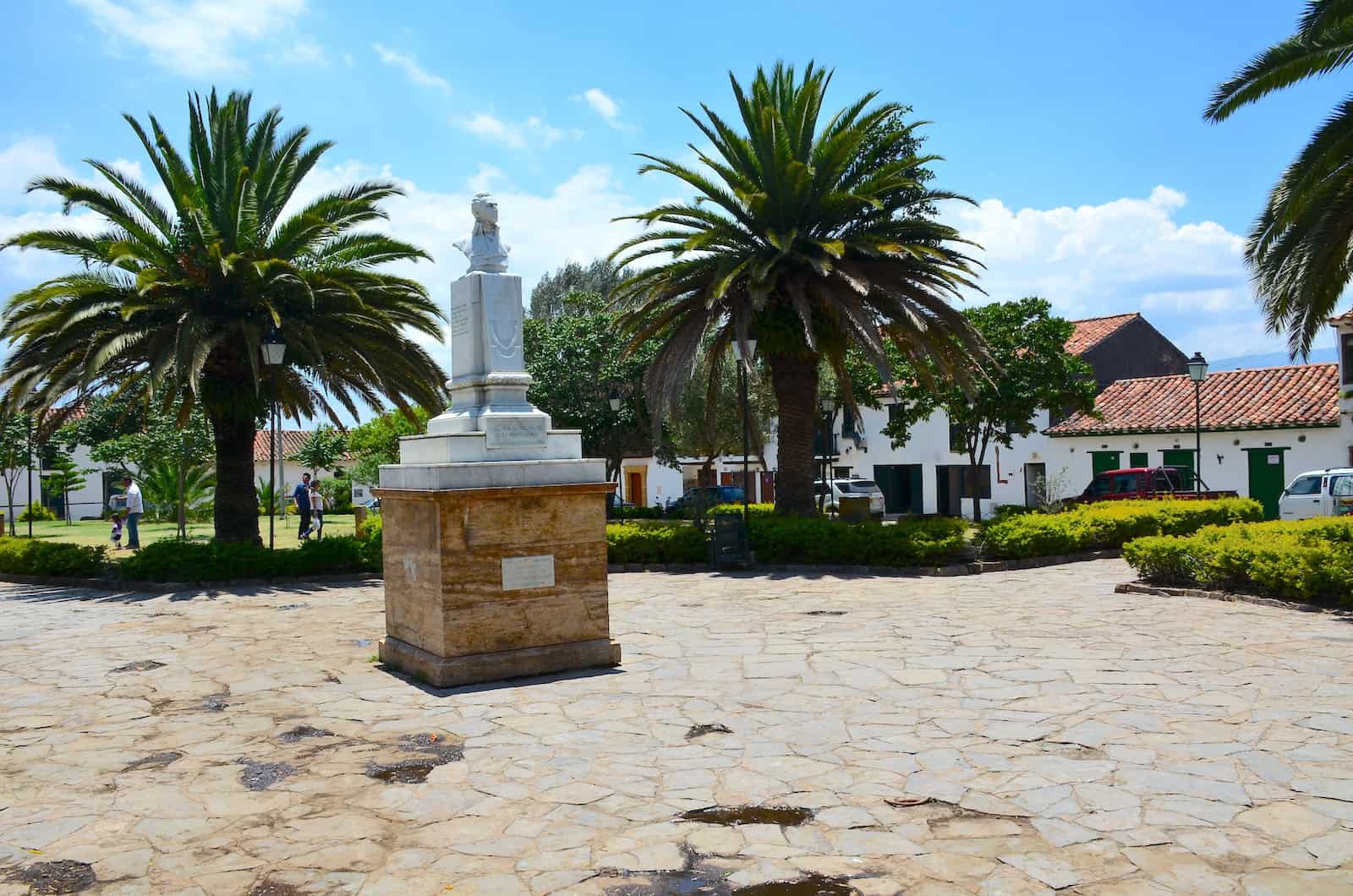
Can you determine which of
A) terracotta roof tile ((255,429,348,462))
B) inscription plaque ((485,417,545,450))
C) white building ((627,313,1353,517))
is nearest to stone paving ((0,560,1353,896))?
inscription plaque ((485,417,545,450))

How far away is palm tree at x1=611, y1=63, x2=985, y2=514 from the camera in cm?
1617

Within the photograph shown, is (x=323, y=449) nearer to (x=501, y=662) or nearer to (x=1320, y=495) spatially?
(x=1320, y=495)

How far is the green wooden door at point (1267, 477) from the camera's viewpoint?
27500 millimetres

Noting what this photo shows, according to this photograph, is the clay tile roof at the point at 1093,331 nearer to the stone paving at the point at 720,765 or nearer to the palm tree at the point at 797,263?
the palm tree at the point at 797,263

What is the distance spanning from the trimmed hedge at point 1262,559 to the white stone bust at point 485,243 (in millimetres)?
8232

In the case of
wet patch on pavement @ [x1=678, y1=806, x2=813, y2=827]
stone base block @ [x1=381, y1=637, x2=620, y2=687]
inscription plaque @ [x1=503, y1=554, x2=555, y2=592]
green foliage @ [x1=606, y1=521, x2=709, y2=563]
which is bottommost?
wet patch on pavement @ [x1=678, y1=806, x2=813, y2=827]

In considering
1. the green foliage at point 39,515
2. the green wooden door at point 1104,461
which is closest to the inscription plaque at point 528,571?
the green wooden door at point 1104,461

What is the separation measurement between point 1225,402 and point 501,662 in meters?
27.2

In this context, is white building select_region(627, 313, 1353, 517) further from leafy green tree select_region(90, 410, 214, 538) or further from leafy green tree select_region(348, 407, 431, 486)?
leafy green tree select_region(90, 410, 214, 538)

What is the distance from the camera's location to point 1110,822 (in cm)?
480

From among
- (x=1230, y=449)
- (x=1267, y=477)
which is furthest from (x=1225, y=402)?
(x=1267, y=477)

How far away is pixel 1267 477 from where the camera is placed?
27781 millimetres

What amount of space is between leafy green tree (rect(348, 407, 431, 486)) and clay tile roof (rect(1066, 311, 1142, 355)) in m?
23.6

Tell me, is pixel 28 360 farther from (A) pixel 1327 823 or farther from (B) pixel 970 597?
(A) pixel 1327 823
